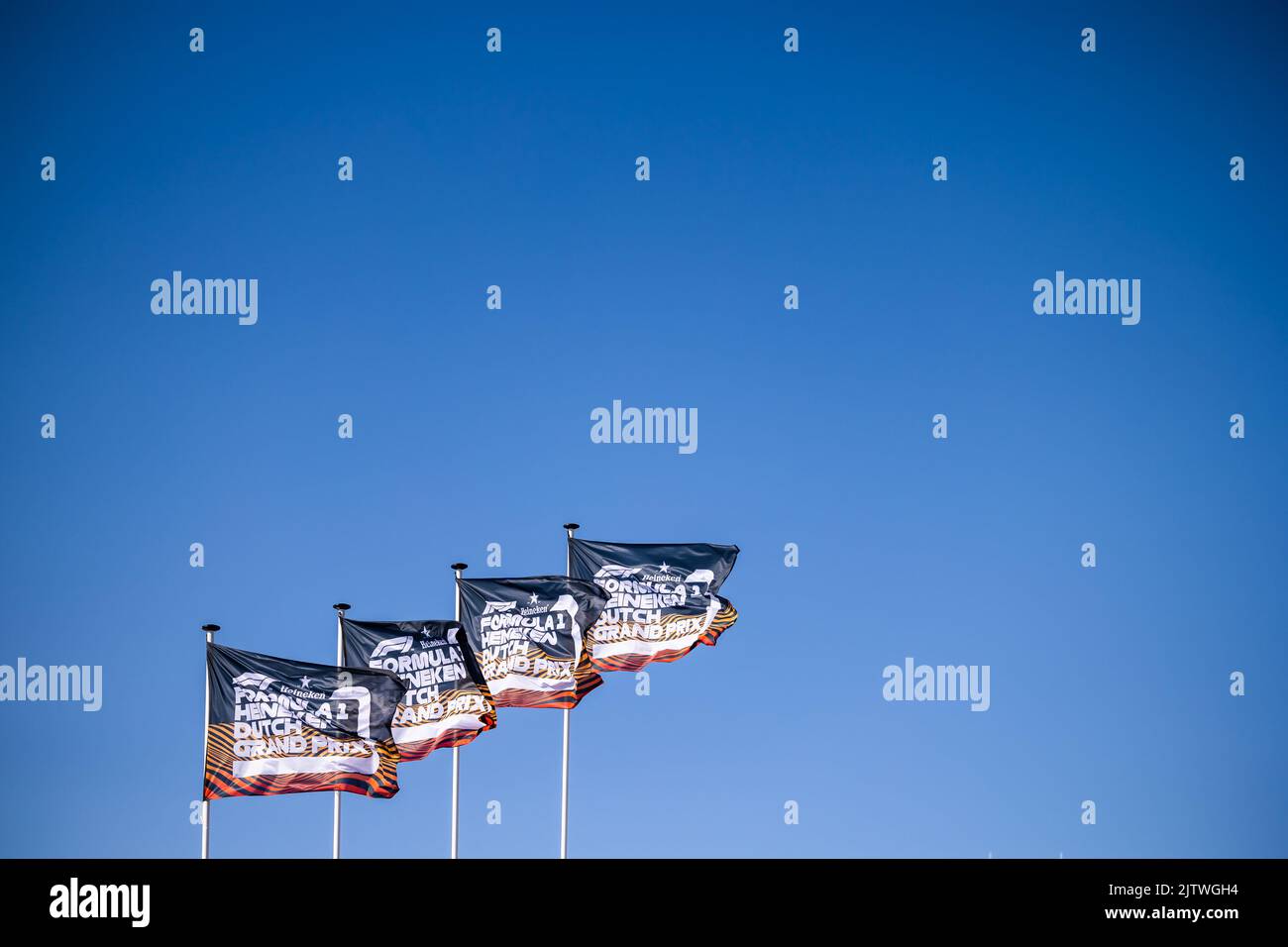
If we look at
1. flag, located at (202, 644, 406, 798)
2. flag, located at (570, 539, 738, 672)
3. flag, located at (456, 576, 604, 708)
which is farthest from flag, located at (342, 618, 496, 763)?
flag, located at (570, 539, 738, 672)

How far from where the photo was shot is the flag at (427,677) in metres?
29.8

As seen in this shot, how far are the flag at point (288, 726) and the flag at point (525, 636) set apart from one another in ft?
15.7

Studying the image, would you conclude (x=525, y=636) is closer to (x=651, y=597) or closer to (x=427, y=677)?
(x=427, y=677)

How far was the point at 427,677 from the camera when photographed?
3016 cm

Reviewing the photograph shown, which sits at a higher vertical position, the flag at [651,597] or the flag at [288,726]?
the flag at [651,597]

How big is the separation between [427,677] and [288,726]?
3.94 metres

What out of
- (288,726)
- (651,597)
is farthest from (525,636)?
(288,726)

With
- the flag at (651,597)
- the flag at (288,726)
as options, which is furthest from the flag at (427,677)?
the flag at (651,597)

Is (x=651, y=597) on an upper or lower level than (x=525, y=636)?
upper

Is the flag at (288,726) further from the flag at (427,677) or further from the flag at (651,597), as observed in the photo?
the flag at (651,597)
